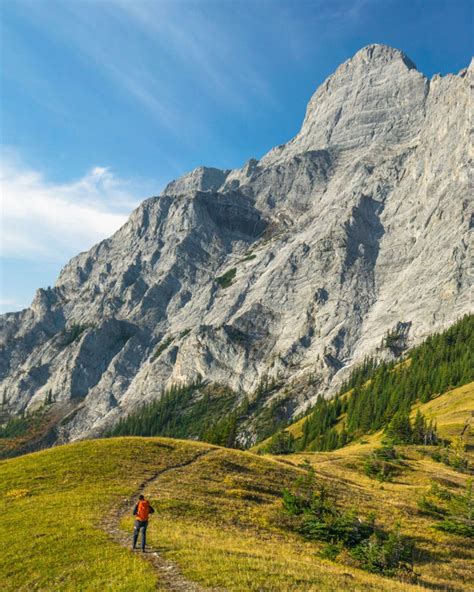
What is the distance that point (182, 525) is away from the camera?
3138cm

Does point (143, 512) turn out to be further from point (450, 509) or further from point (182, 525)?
point (450, 509)

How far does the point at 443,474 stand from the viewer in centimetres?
7194

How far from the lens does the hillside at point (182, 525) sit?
21.5 m

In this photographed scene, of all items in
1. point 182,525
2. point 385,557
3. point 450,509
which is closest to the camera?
point 182,525

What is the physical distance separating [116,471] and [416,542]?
28184mm

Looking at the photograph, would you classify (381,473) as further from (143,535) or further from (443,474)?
(143,535)

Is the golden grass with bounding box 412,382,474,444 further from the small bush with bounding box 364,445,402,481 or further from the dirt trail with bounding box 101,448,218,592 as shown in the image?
the dirt trail with bounding box 101,448,218,592

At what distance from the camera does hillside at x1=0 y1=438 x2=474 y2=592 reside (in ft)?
70.6

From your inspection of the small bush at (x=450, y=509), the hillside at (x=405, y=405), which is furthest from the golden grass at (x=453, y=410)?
the small bush at (x=450, y=509)

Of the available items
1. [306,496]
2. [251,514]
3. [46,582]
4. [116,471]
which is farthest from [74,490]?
[306,496]

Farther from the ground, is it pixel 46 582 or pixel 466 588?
pixel 46 582

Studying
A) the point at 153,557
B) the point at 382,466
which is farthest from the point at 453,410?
the point at 153,557

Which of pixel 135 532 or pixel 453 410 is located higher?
pixel 453 410

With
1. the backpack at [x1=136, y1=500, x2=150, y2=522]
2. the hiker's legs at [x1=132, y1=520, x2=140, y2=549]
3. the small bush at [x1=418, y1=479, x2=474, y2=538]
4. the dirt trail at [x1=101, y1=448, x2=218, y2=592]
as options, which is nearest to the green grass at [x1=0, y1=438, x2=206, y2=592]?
the dirt trail at [x1=101, y1=448, x2=218, y2=592]
